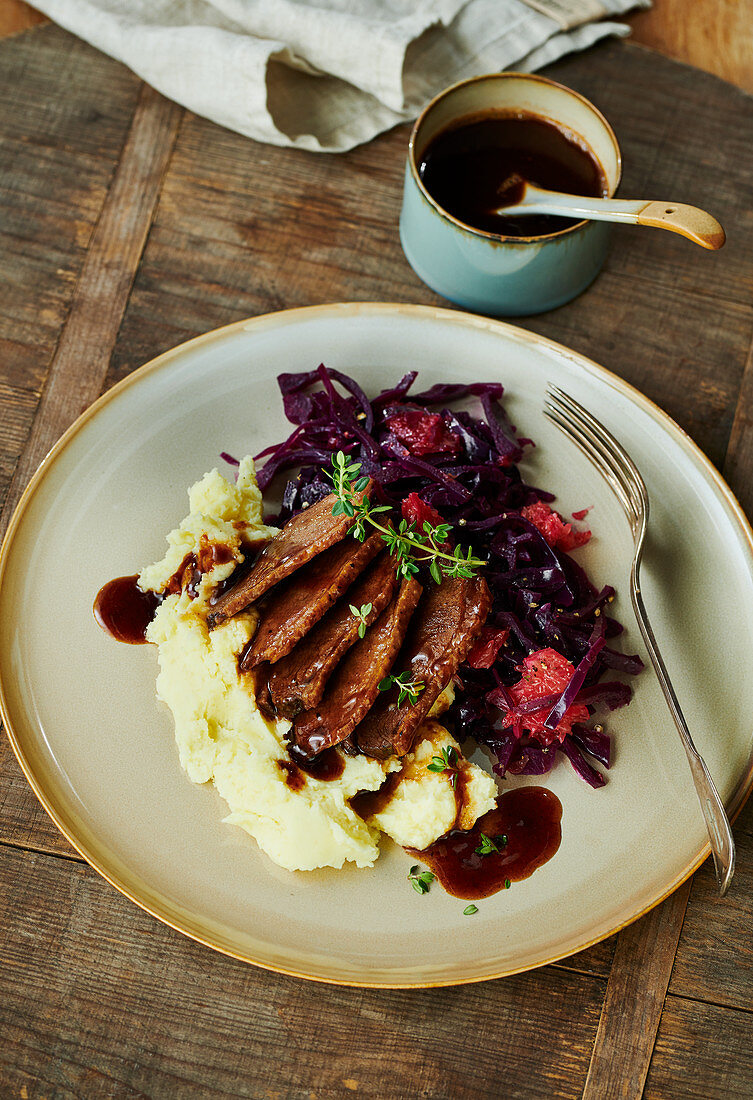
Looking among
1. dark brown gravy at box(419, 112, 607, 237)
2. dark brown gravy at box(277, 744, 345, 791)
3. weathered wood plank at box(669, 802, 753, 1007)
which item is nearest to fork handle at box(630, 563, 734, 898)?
weathered wood plank at box(669, 802, 753, 1007)

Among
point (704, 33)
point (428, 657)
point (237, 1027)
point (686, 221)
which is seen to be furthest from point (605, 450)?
point (704, 33)

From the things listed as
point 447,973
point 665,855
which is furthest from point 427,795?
point 665,855

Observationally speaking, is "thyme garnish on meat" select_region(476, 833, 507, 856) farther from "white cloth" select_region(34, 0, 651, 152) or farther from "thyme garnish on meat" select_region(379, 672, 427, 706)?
"white cloth" select_region(34, 0, 651, 152)

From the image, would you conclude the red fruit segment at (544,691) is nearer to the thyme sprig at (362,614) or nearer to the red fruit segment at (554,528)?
the red fruit segment at (554,528)

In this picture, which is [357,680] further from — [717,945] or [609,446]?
[717,945]

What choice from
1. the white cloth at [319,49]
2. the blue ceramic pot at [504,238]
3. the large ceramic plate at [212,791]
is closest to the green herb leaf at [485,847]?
the large ceramic plate at [212,791]
